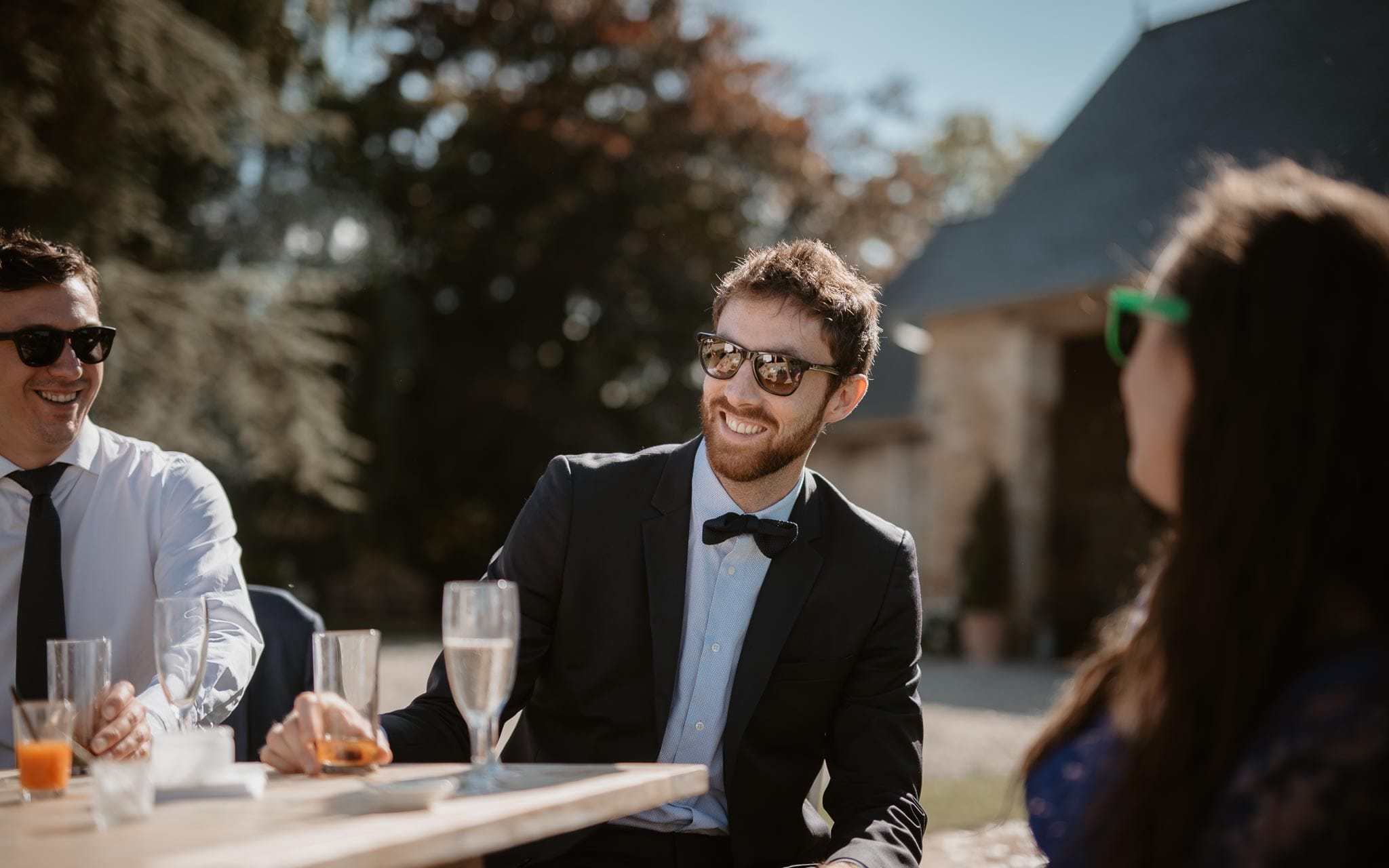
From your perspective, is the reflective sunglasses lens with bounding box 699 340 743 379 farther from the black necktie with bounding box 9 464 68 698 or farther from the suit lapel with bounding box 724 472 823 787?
the black necktie with bounding box 9 464 68 698

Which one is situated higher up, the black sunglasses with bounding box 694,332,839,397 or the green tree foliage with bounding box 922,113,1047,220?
the green tree foliage with bounding box 922,113,1047,220

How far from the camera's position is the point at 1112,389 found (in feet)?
58.1

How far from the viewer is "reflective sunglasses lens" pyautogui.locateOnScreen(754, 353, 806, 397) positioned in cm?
279

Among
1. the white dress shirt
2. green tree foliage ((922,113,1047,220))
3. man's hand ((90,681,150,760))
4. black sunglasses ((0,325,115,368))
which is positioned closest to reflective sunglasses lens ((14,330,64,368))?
black sunglasses ((0,325,115,368))

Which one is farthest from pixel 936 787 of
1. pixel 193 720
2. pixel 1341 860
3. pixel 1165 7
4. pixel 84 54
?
pixel 1165 7

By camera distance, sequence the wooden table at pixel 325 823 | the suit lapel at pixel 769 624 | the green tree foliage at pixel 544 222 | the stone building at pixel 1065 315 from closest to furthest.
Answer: the wooden table at pixel 325 823, the suit lapel at pixel 769 624, the stone building at pixel 1065 315, the green tree foliage at pixel 544 222

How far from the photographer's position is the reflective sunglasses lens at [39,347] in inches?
→ 113

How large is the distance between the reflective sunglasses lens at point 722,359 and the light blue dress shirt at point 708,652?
0.99ft

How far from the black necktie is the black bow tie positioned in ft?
5.05

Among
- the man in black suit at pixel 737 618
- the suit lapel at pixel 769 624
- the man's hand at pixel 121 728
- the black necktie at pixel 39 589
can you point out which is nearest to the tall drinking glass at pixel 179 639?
the man's hand at pixel 121 728

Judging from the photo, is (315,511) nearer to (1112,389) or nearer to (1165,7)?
(1112,389)

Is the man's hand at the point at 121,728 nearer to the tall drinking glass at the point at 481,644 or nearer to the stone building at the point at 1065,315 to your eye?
the tall drinking glass at the point at 481,644

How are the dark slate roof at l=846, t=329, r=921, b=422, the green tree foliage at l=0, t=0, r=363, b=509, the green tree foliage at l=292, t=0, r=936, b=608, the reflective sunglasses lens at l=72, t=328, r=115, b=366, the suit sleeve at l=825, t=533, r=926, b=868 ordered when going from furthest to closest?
the dark slate roof at l=846, t=329, r=921, b=422 < the green tree foliage at l=292, t=0, r=936, b=608 < the green tree foliage at l=0, t=0, r=363, b=509 < the reflective sunglasses lens at l=72, t=328, r=115, b=366 < the suit sleeve at l=825, t=533, r=926, b=868

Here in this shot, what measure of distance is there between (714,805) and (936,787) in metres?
4.62
